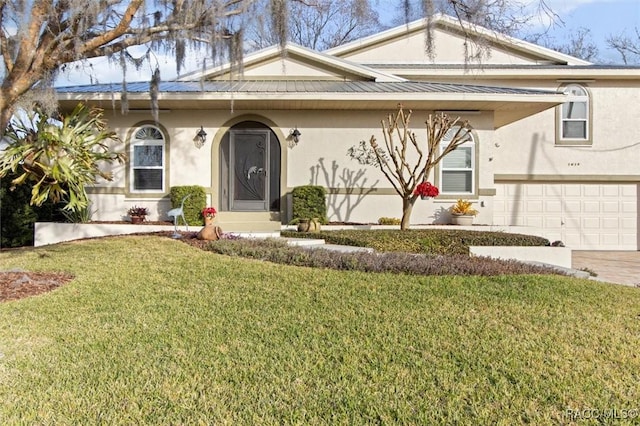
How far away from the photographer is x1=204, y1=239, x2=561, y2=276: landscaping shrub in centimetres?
683

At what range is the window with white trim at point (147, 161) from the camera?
12.4 meters

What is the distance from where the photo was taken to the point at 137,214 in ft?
39.2

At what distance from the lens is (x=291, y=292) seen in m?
5.68

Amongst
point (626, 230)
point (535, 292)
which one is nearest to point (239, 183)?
point (535, 292)

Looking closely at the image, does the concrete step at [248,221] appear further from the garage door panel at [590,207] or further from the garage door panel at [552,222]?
the garage door panel at [590,207]

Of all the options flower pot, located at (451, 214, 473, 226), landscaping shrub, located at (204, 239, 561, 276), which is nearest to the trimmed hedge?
flower pot, located at (451, 214, 473, 226)

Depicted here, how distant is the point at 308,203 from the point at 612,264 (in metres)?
7.50

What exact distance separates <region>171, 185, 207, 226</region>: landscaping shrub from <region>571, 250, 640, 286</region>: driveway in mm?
8818

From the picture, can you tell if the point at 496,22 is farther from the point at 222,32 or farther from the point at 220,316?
the point at 220,316

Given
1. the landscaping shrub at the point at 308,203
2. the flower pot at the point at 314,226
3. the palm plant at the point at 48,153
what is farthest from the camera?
the landscaping shrub at the point at 308,203

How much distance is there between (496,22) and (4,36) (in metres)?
7.09

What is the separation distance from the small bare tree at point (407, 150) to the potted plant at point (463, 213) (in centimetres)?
116

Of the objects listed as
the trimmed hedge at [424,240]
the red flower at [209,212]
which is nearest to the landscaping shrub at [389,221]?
the trimmed hedge at [424,240]

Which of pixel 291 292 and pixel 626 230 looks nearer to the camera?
pixel 291 292
